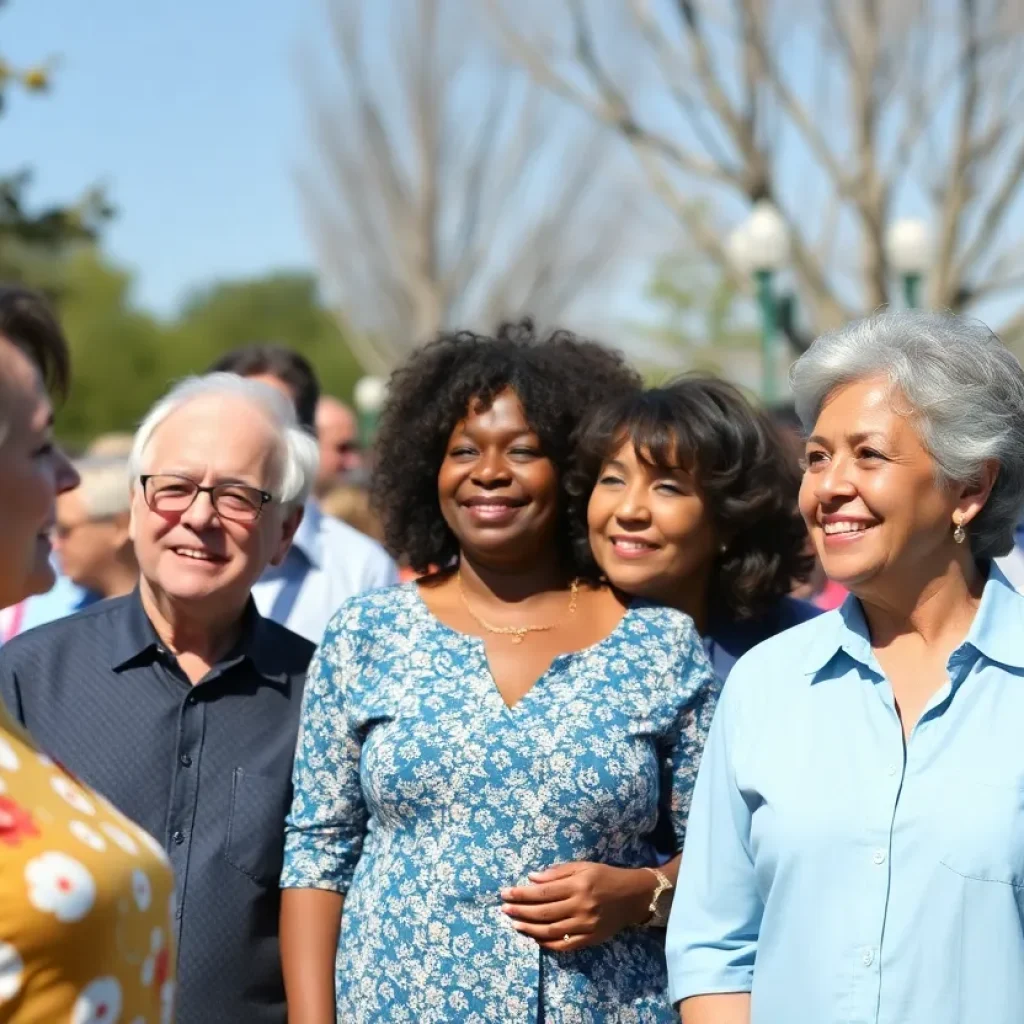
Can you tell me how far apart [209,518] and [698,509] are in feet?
3.98

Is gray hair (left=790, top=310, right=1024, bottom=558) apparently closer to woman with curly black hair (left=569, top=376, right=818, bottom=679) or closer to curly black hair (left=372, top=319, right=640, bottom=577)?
woman with curly black hair (left=569, top=376, right=818, bottom=679)

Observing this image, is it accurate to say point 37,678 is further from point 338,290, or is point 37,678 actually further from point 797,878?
point 338,290

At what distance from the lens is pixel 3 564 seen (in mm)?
2244

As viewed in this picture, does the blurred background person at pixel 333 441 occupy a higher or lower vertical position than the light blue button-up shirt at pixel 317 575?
higher

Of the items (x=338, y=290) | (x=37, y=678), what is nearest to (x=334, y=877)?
(x=37, y=678)

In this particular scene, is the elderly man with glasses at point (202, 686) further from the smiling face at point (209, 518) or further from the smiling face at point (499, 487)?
the smiling face at point (499, 487)

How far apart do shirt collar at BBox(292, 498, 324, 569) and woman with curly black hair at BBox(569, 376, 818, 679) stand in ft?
7.11

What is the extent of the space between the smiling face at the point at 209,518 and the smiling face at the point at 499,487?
45 cm

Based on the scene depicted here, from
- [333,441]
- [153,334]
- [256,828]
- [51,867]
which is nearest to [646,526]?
[256,828]

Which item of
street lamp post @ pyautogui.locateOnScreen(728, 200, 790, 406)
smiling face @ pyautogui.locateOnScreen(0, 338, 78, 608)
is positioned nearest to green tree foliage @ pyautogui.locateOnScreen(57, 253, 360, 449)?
street lamp post @ pyautogui.locateOnScreen(728, 200, 790, 406)

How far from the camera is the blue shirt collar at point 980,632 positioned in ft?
9.87

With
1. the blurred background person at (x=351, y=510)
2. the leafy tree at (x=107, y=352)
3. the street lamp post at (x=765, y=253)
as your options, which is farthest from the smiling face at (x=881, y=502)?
the leafy tree at (x=107, y=352)

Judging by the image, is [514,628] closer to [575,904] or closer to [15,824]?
[575,904]

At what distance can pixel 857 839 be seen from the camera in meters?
2.92
